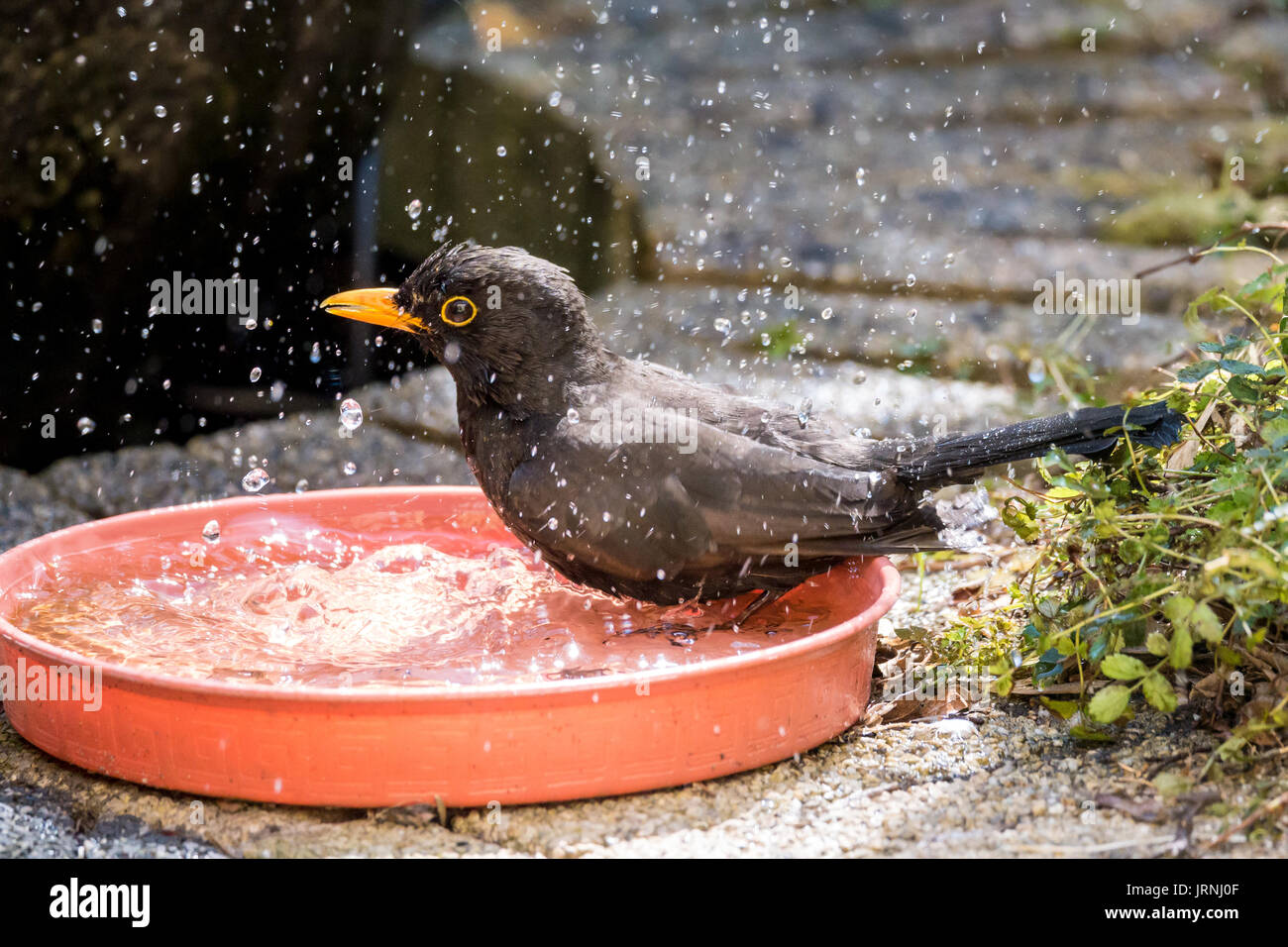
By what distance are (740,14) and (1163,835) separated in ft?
33.3

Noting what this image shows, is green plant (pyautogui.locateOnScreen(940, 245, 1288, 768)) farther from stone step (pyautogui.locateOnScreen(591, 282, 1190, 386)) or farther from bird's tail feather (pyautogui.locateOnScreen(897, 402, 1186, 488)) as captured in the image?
stone step (pyautogui.locateOnScreen(591, 282, 1190, 386))

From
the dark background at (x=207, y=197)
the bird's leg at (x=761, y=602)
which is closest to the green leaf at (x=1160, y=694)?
the bird's leg at (x=761, y=602)

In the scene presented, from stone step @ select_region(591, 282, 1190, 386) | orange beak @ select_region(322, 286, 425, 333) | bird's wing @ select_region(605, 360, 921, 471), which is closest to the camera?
bird's wing @ select_region(605, 360, 921, 471)

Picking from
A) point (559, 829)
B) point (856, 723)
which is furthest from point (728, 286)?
point (559, 829)

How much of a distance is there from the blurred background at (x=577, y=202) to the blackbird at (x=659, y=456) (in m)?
1.02

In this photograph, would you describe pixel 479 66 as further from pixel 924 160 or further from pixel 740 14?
pixel 740 14

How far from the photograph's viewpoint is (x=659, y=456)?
3203 millimetres

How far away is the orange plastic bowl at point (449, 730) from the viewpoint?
2.49 meters

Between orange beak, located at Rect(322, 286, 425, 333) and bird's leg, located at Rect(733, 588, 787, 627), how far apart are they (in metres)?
1.25

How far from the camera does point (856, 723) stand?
3.12 metres

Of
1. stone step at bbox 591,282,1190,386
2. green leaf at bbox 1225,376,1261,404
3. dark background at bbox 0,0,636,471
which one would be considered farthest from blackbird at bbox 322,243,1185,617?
stone step at bbox 591,282,1190,386

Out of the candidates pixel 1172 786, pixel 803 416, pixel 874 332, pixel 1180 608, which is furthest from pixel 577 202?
pixel 1172 786

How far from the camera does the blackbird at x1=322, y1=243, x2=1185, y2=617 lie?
313cm

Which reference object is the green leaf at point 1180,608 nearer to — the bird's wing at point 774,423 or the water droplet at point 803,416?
the bird's wing at point 774,423
